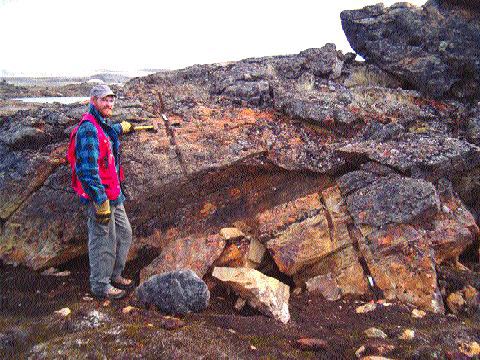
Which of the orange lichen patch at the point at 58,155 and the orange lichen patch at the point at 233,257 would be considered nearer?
the orange lichen patch at the point at 233,257

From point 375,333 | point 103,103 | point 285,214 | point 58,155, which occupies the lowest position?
point 375,333

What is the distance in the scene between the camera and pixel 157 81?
10.0 metres

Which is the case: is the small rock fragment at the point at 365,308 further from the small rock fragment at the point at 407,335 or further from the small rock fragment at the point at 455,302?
the small rock fragment at the point at 455,302

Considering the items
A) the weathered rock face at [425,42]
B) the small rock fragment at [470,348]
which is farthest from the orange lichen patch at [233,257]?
the weathered rock face at [425,42]

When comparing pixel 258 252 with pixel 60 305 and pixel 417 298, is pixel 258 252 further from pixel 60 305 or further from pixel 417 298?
pixel 60 305

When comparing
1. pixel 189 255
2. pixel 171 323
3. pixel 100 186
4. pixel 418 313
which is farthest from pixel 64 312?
pixel 418 313

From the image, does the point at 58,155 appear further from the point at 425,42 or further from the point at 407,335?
the point at 425,42

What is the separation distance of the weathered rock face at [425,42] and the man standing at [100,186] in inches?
307

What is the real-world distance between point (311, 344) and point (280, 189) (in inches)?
136

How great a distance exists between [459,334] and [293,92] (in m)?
6.02

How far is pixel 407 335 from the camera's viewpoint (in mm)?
5051

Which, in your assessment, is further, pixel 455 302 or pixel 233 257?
pixel 233 257

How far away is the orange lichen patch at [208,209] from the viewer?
7.50 metres

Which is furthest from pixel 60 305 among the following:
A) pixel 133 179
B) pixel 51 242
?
pixel 133 179
